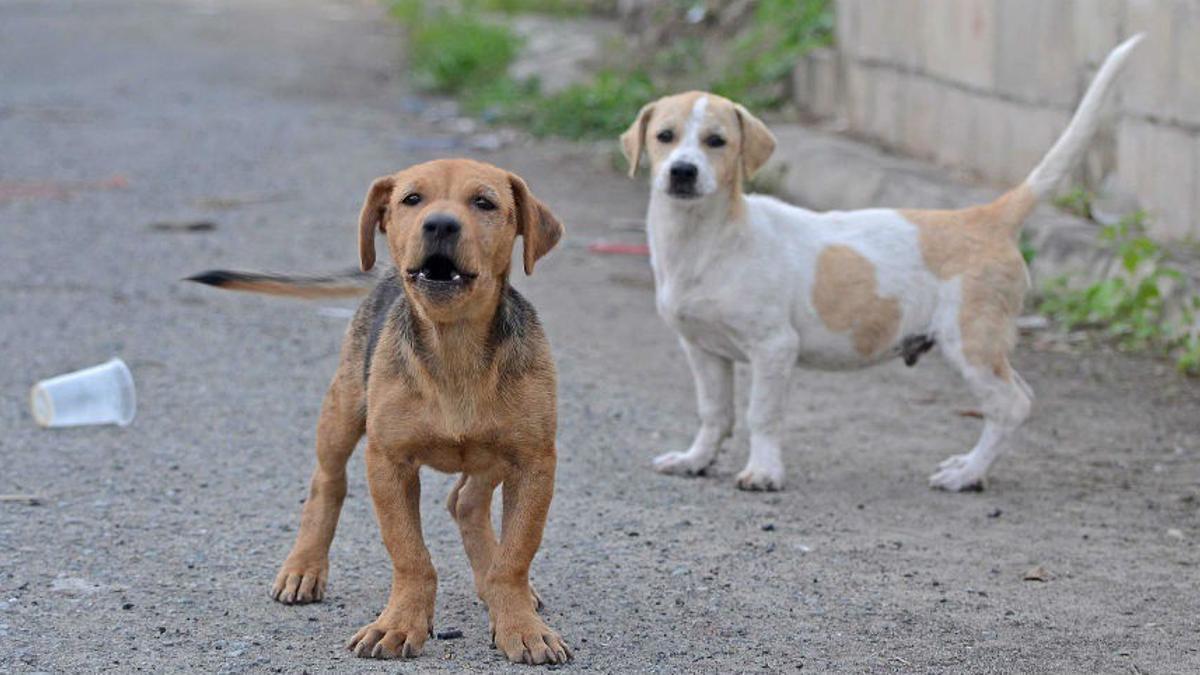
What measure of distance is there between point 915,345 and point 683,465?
102 centimetres

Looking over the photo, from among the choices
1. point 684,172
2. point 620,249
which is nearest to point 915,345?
point 684,172

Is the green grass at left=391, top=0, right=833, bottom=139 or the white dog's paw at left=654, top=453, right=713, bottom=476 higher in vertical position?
the white dog's paw at left=654, top=453, right=713, bottom=476

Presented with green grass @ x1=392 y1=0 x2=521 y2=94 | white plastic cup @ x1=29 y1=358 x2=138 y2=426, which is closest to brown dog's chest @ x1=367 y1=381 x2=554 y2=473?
white plastic cup @ x1=29 y1=358 x2=138 y2=426

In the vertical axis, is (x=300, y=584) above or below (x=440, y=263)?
below

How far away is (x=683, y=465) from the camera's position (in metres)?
6.26

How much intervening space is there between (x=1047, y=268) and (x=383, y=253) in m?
4.03

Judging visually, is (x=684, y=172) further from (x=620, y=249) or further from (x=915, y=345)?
(x=620, y=249)

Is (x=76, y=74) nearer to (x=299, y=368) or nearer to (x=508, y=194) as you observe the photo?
(x=299, y=368)

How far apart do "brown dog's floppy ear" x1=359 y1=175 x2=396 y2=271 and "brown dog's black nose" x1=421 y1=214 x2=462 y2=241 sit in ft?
1.24

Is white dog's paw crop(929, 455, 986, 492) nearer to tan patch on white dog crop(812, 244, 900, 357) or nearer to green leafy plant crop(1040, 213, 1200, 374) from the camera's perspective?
tan patch on white dog crop(812, 244, 900, 357)

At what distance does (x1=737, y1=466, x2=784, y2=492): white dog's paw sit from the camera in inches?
238

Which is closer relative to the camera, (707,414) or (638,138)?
(707,414)

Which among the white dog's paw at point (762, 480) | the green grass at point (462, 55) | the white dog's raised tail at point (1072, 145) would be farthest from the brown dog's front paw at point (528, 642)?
the green grass at point (462, 55)

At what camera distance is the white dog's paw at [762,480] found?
6.05 metres
